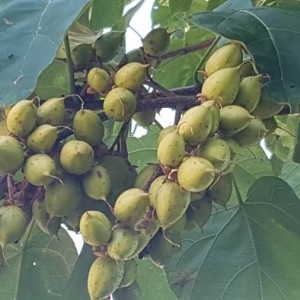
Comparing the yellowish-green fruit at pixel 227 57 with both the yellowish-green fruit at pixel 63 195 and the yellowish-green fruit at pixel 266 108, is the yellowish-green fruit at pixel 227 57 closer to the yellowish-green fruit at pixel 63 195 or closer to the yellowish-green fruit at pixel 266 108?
the yellowish-green fruit at pixel 266 108

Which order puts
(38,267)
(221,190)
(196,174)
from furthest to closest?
(38,267), (221,190), (196,174)

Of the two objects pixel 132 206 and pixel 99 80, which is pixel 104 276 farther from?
pixel 99 80

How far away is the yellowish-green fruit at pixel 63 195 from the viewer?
0.92m

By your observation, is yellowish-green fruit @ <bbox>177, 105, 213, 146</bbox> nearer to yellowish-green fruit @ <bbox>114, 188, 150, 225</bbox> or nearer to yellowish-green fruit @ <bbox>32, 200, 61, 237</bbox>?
yellowish-green fruit @ <bbox>114, 188, 150, 225</bbox>

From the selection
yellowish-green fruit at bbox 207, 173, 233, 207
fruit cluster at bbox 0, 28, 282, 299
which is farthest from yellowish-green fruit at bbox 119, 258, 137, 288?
yellowish-green fruit at bbox 207, 173, 233, 207

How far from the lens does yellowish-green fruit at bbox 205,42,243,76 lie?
0.94 meters

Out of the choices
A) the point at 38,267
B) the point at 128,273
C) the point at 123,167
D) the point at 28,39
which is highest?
the point at 28,39

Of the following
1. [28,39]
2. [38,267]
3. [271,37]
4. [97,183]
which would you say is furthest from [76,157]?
[38,267]

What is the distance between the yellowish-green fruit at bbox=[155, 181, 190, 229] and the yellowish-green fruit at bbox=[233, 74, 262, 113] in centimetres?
11

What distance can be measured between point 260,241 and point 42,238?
30 centimetres

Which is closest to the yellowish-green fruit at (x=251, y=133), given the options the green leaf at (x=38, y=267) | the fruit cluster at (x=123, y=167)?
the fruit cluster at (x=123, y=167)

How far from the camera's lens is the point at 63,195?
0.91 meters

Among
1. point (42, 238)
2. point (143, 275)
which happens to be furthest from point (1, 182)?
point (143, 275)

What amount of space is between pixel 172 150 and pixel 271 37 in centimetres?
19
